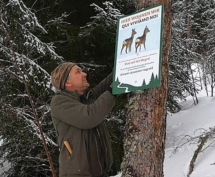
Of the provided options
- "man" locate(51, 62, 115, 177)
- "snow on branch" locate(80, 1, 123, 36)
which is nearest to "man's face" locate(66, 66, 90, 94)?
"man" locate(51, 62, 115, 177)

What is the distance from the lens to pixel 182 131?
7.69 meters

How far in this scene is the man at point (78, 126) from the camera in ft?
6.21

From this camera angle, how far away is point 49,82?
475 centimetres

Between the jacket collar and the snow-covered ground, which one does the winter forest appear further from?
the jacket collar

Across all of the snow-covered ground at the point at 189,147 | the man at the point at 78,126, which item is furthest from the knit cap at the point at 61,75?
the snow-covered ground at the point at 189,147

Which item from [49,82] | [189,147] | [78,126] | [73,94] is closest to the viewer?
[78,126]

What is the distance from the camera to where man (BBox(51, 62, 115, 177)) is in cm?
189

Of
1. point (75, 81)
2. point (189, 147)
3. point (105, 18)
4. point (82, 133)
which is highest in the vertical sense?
point (105, 18)

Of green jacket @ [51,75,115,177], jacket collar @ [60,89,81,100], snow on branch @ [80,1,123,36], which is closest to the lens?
green jacket @ [51,75,115,177]

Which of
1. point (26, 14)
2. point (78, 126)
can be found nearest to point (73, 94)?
point (78, 126)

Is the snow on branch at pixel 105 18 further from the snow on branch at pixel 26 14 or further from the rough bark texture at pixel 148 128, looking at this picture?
the rough bark texture at pixel 148 128

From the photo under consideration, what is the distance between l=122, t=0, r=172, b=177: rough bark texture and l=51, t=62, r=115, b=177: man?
0.27 m

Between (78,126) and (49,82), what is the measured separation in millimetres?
2977

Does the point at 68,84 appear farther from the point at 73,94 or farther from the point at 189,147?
the point at 189,147
